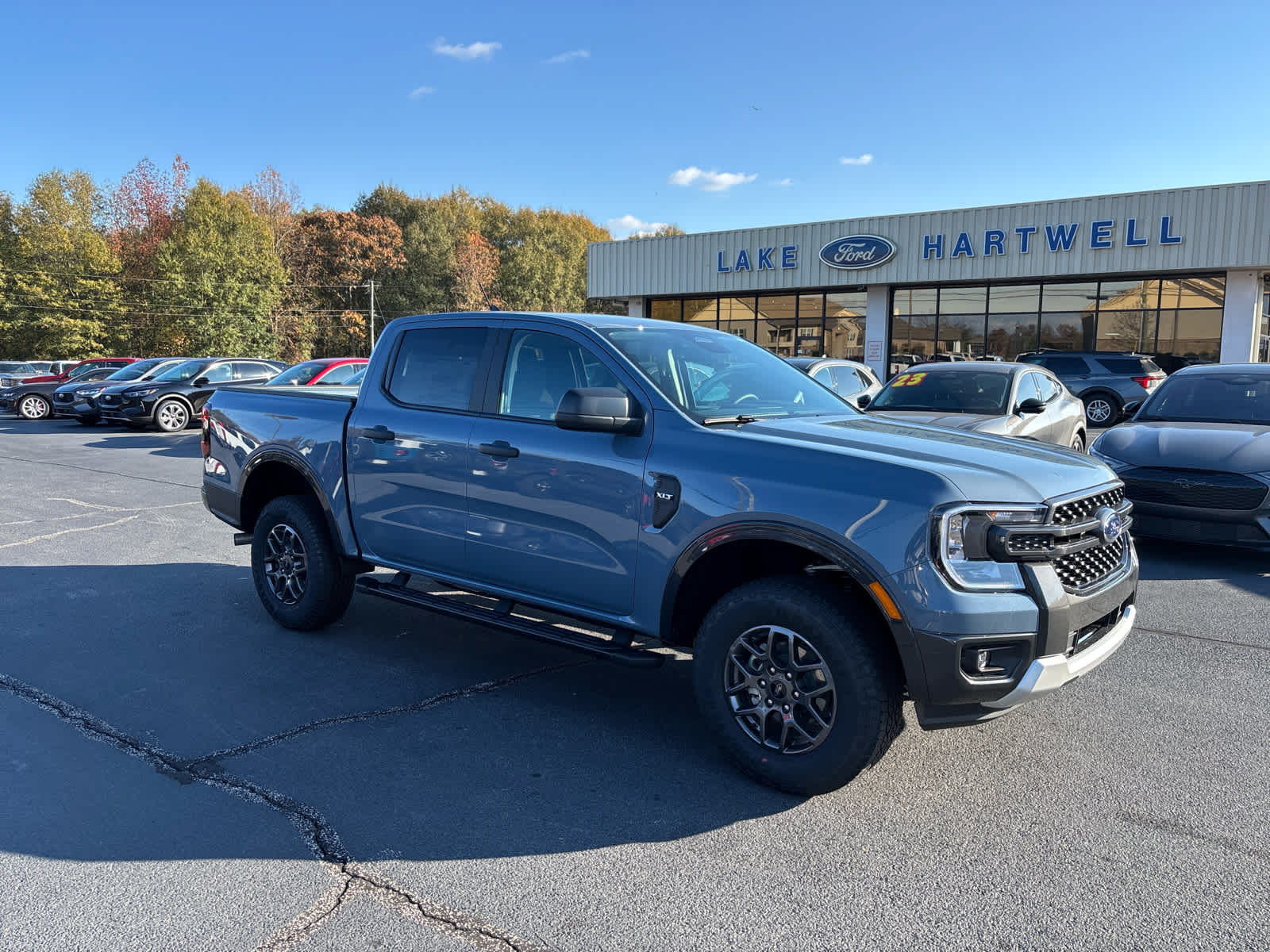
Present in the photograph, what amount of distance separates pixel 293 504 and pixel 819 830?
367 cm

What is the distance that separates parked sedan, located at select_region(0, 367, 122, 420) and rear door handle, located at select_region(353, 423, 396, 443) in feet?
77.7

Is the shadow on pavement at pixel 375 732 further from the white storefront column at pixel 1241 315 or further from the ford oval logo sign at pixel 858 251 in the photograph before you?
the white storefront column at pixel 1241 315

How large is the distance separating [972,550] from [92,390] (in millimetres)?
23195

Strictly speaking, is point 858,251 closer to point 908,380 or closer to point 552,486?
point 908,380

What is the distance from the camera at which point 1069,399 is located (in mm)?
10969

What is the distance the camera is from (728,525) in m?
3.61

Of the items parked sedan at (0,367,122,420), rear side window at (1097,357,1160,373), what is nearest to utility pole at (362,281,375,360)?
parked sedan at (0,367,122,420)

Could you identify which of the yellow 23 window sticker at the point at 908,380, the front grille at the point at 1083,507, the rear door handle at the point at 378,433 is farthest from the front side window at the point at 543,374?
the yellow 23 window sticker at the point at 908,380

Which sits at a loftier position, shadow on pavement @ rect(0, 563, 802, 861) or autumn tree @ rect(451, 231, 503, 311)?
autumn tree @ rect(451, 231, 503, 311)

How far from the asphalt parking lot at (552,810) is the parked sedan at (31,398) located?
23.4 m

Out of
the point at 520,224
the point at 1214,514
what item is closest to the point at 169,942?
the point at 1214,514

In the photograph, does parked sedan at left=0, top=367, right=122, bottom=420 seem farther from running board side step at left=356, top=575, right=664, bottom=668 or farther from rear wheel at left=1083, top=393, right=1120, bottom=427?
rear wheel at left=1083, top=393, right=1120, bottom=427

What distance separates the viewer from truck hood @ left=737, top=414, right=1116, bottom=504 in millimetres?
3330

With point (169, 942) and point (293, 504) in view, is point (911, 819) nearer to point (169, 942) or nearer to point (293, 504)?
point (169, 942)
